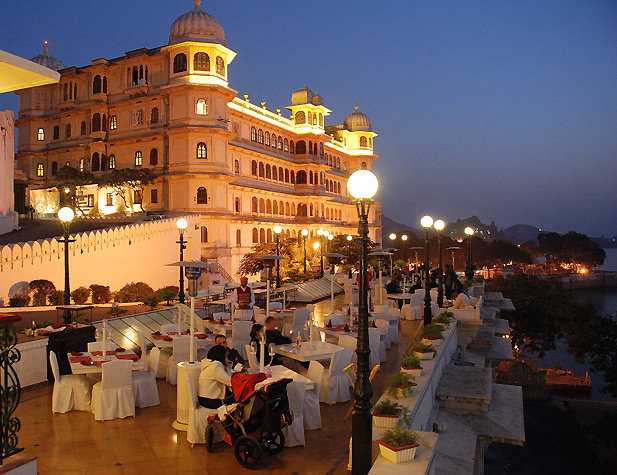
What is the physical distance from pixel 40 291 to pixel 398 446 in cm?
1789

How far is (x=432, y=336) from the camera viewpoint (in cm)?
1194

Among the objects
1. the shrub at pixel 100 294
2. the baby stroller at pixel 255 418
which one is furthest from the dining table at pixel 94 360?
the shrub at pixel 100 294

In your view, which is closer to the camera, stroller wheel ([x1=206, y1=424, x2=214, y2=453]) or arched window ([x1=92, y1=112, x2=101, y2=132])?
stroller wheel ([x1=206, y1=424, x2=214, y2=453])

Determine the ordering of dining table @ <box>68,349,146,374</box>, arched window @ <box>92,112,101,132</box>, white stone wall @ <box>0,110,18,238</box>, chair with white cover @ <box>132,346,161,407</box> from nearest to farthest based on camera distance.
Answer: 1. dining table @ <box>68,349,146,374</box>
2. chair with white cover @ <box>132,346,161,407</box>
3. white stone wall @ <box>0,110,18,238</box>
4. arched window @ <box>92,112,101,132</box>

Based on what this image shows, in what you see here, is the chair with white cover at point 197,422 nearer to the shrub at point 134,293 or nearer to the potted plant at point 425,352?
the potted plant at point 425,352

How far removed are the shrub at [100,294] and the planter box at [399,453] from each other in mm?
18539

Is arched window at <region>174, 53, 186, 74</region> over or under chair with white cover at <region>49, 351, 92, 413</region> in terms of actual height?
over

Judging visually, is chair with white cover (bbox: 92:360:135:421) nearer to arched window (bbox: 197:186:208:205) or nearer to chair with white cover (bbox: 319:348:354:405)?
chair with white cover (bbox: 319:348:354:405)

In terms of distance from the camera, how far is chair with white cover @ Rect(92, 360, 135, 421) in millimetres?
8500

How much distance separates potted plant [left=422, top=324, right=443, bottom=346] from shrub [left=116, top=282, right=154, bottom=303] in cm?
1391

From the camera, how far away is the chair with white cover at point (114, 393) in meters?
8.50

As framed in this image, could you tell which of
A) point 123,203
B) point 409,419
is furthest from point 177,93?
point 409,419

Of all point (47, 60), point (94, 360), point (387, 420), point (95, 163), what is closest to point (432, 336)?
point (387, 420)

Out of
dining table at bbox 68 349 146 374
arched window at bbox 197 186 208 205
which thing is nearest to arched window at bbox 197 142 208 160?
arched window at bbox 197 186 208 205
